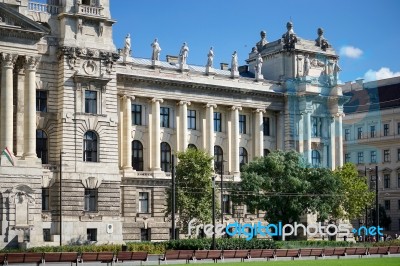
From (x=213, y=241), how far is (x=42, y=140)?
23.5m

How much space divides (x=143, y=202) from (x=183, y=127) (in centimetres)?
1077

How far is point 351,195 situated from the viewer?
351ft

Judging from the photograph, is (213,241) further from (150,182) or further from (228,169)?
(228,169)

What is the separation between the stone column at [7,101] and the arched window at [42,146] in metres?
5.54

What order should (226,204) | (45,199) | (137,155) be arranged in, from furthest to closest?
(226,204), (137,155), (45,199)

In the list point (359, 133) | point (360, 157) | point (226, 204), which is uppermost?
point (359, 133)

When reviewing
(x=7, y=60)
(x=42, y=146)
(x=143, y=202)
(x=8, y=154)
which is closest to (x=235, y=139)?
(x=143, y=202)

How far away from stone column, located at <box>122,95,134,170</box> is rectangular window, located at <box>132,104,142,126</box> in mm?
1486

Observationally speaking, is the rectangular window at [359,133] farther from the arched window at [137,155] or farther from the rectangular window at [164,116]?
the arched window at [137,155]

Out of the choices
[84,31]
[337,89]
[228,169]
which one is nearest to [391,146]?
[337,89]

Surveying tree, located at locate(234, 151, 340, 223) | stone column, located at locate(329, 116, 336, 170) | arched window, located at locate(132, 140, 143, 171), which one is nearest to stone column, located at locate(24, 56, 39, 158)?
arched window, located at locate(132, 140, 143, 171)

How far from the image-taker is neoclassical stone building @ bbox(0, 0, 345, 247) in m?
85.9

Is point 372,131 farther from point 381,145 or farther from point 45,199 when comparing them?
point 45,199

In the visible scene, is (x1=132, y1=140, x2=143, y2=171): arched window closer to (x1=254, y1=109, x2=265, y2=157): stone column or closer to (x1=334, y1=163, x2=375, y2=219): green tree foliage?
(x1=254, y1=109, x2=265, y2=157): stone column
